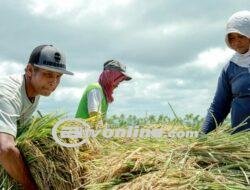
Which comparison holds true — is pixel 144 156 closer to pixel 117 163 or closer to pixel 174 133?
pixel 117 163

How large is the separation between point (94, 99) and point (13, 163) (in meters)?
1.81

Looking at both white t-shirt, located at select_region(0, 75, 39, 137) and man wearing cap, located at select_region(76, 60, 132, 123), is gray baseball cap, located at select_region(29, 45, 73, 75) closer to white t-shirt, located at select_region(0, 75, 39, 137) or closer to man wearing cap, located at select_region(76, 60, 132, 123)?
white t-shirt, located at select_region(0, 75, 39, 137)

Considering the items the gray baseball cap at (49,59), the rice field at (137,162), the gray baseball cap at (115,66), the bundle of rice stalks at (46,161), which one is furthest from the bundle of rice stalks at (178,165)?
the gray baseball cap at (115,66)

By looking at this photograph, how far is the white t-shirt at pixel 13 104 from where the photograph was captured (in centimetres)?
357

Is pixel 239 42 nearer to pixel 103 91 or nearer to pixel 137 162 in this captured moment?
pixel 137 162

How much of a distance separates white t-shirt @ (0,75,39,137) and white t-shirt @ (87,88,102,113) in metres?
1.29

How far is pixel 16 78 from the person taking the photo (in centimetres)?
386

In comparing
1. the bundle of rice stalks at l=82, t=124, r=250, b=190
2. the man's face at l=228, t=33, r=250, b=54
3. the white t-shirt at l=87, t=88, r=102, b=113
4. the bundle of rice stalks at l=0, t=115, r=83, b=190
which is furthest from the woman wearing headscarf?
the white t-shirt at l=87, t=88, r=102, b=113

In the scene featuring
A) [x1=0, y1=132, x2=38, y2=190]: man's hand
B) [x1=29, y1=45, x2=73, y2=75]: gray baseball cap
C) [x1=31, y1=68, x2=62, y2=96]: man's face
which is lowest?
[x1=0, y1=132, x2=38, y2=190]: man's hand

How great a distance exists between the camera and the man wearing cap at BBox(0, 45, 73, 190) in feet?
11.7

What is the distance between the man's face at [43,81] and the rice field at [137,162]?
183mm

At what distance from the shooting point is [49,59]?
12.6 ft

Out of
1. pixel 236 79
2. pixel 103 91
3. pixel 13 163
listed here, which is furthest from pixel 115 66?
pixel 13 163

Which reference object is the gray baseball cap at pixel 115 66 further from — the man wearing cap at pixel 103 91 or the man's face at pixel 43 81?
the man's face at pixel 43 81
